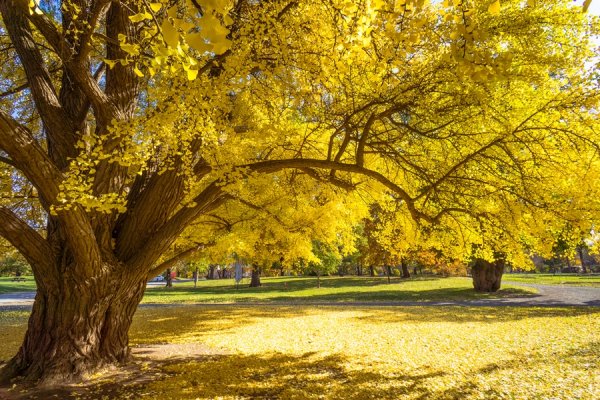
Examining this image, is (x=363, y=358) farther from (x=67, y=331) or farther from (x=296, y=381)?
(x=67, y=331)

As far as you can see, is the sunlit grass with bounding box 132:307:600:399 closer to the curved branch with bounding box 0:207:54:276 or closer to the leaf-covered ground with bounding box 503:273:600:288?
the curved branch with bounding box 0:207:54:276

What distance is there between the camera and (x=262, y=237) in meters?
12.4

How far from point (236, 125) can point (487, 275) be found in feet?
70.9

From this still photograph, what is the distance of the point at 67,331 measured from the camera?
617cm

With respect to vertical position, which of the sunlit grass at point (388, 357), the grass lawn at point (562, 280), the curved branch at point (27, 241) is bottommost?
the grass lawn at point (562, 280)

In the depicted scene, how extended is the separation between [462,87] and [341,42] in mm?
2279

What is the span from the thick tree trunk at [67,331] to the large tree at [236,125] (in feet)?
0.07

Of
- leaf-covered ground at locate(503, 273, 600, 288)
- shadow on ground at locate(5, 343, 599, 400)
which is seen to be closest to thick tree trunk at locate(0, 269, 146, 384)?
shadow on ground at locate(5, 343, 599, 400)

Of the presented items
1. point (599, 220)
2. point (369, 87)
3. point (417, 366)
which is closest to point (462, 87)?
point (369, 87)

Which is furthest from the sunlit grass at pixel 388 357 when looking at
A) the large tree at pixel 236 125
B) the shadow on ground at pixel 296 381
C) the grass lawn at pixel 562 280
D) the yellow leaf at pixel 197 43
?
the grass lawn at pixel 562 280

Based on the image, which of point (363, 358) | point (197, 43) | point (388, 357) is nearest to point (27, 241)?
point (197, 43)

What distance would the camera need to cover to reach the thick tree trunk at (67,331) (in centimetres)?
611

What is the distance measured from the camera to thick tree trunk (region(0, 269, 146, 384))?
20.0ft

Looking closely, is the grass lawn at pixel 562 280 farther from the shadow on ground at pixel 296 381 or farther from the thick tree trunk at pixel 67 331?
the thick tree trunk at pixel 67 331
